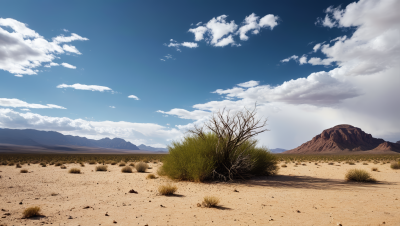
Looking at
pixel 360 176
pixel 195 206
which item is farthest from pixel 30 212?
pixel 360 176

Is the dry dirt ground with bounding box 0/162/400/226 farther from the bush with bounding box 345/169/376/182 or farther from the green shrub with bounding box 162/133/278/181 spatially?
the bush with bounding box 345/169/376/182

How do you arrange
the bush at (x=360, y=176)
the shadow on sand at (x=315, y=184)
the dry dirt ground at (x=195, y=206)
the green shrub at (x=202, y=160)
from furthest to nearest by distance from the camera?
the bush at (x=360, y=176) → the green shrub at (x=202, y=160) → the shadow on sand at (x=315, y=184) → the dry dirt ground at (x=195, y=206)

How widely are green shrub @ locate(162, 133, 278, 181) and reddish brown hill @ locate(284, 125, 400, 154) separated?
132101mm

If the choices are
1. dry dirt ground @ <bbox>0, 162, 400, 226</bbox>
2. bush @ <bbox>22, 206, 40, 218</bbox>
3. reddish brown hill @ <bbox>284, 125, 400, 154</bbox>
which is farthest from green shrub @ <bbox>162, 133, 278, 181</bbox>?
reddish brown hill @ <bbox>284, 125, 400, 154</bbox>

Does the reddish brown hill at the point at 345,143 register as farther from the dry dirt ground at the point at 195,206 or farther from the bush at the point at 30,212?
the bush at the point at 30,212

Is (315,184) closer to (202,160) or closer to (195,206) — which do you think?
(202,160)

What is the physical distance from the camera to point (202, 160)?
42.1ft

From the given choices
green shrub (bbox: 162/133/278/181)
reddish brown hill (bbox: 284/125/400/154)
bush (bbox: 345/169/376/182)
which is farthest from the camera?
reddish brown hill (bbox: 284/125/400/154)

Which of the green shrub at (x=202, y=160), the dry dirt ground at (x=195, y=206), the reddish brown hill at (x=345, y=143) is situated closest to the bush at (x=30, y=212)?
the dry dirt ground at (x=195, y=206)

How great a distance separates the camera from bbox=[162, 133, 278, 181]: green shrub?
13.0m

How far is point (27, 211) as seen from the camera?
21.3ft

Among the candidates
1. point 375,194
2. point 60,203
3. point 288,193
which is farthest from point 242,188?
point 60,203

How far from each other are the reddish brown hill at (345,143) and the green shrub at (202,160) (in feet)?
433

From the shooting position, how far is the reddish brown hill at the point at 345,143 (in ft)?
408
